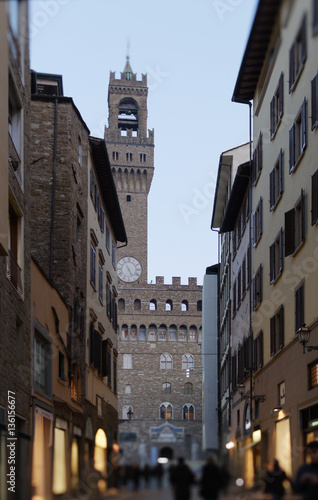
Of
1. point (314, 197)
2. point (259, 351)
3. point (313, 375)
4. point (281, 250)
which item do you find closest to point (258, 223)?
point (259, 351)

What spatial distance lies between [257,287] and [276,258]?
5.90 metres

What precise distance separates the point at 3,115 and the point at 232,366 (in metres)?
35.0

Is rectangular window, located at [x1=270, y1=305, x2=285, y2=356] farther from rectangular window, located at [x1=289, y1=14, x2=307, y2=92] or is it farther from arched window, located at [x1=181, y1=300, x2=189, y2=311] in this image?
arched window, located at [x1=181, y1=300, x2=189, y2=311]

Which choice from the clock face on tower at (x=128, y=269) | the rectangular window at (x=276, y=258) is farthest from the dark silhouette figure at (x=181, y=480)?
the clock face on tower at (x=128, y=269)

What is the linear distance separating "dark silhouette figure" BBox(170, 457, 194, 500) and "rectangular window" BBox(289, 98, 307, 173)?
18074 mm

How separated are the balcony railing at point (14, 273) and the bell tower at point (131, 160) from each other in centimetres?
10916

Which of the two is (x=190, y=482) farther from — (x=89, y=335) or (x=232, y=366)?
(x=232, y=366)

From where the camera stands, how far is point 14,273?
903 inches

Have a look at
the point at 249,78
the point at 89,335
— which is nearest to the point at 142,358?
the point at 89,335

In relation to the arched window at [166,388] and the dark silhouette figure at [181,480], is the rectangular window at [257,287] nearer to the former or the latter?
the dark silhouette figure at [181,480]

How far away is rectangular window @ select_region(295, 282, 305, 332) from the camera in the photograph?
84.9 ft

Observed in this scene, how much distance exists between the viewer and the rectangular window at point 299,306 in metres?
25.9

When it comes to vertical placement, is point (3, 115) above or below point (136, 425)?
above

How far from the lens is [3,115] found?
1756 centimetres
